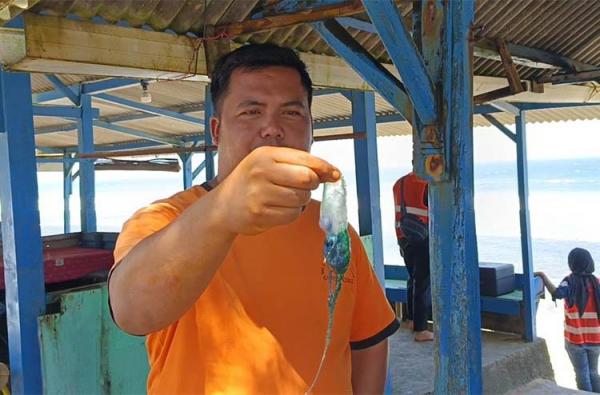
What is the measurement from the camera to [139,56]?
3.37m

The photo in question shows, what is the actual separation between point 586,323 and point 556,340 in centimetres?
696

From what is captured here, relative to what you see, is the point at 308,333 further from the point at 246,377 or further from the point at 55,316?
the point at 55,316

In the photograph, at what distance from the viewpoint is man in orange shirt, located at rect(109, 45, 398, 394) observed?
128 centimetres

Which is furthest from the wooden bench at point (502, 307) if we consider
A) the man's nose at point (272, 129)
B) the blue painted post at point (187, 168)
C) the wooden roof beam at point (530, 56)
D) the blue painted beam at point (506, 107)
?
the man's nose at point (272, 129)

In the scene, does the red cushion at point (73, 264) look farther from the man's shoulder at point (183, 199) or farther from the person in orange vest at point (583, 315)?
the person in orange vest at point (583, 315)

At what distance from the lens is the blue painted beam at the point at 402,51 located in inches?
78.7

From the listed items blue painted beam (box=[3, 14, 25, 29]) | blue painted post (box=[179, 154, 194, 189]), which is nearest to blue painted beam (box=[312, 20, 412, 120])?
blue painted beam (box=[3, 14, 25, 29])

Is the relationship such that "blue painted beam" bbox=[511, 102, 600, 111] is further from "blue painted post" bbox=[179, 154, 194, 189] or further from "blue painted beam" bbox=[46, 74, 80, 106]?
"blue painted post" bbox=[179, 154, 194, 189]

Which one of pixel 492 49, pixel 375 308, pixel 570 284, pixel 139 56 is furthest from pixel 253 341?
pixel 570 284

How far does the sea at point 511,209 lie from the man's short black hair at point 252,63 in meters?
8.98

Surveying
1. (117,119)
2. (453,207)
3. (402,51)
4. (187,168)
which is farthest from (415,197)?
(117,119)

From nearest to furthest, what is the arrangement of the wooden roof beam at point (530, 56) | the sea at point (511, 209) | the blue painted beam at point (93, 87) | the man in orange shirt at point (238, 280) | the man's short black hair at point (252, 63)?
1. the man in orange shirt at point (238, 280)
2. the man's short black hair at point (252, 63)
3. the wooden roof beam at point (530, 56)
4. the blue painted beam at point (93, 87)
5. the sea at point (511, 209)

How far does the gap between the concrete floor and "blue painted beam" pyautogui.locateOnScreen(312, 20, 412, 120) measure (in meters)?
4.23

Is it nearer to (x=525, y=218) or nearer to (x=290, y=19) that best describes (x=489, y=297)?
(x=525, y=218)
